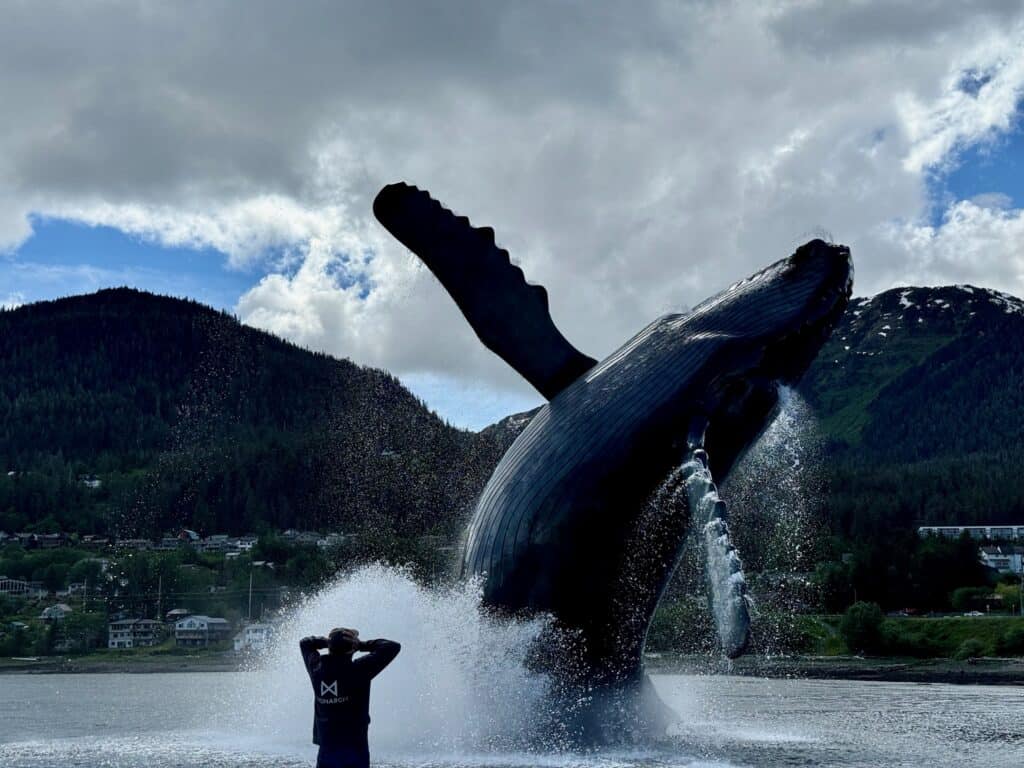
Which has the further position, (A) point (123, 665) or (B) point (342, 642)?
(A) point (123, 665)

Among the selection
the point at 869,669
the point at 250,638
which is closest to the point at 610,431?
the point at 869,669

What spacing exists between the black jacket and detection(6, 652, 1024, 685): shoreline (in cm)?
3659

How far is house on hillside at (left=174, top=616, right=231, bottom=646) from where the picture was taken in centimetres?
10869

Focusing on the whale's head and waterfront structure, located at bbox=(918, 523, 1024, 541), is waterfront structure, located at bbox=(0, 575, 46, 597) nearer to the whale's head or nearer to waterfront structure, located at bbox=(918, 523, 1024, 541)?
waterfront structure, located at bbox=(918, 523, 1024, 541)

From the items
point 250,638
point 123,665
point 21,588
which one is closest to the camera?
point 123,665

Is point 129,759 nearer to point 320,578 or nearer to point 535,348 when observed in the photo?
point 535,348

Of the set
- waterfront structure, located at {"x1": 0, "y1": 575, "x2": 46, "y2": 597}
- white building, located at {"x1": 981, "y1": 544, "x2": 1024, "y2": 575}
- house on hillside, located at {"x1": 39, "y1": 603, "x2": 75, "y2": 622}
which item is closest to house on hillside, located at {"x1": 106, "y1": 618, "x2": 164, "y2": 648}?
house on hillside, located at {"x1": 39, "y1": 603, "x2": 75, "y2": 622}

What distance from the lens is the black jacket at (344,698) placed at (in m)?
9.42

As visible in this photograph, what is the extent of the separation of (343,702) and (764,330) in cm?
704

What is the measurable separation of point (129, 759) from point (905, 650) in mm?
72946

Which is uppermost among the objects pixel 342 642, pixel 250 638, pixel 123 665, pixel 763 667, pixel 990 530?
pixel 990 530

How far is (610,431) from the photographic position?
13695mm

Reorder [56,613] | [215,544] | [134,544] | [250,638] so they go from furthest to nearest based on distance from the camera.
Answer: [215,544] → [134,544] → [56,613] → [250,638]

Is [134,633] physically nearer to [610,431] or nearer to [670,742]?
[670,742]
